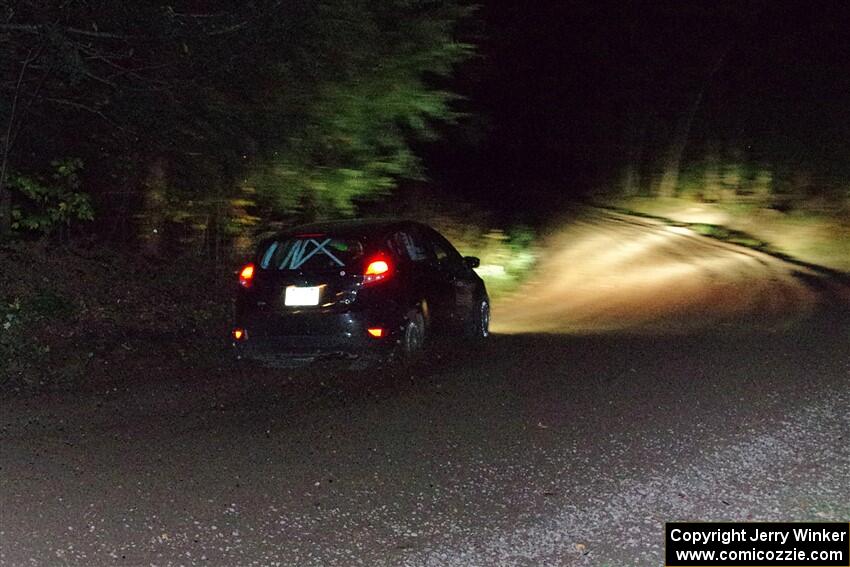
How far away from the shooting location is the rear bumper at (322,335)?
31.3 ft

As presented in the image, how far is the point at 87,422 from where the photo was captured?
26.3ft

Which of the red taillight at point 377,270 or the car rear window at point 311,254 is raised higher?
the car rear window at point 311,254

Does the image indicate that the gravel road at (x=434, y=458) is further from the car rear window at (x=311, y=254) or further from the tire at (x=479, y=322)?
the car rear window at (x=311, y=254)

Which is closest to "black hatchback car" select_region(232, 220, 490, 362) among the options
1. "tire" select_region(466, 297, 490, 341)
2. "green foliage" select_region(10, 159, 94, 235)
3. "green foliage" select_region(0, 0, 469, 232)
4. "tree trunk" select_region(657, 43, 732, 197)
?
"tire" select_region(466, 297, 490, 341)

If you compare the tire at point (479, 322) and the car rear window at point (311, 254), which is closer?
the car rear window at point (311, 254)

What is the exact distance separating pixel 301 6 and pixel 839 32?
2798 centimetres

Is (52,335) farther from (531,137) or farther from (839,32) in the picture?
(531,137)

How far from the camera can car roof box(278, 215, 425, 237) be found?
32.8 ft

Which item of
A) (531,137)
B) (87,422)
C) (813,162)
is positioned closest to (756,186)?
(813,162)

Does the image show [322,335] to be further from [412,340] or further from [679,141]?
[679,141]

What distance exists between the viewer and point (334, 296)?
959 cm

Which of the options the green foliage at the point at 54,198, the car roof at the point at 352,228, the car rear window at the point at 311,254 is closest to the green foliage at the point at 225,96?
the green foliage at the point at 54,198

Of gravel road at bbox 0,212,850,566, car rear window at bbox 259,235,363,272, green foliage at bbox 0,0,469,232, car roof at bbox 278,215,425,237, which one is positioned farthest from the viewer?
green foliage at bbox 0,0,469,232

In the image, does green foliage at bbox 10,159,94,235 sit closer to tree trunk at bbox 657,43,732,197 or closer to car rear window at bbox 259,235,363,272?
car rear window at bbox 259,235,363,272
